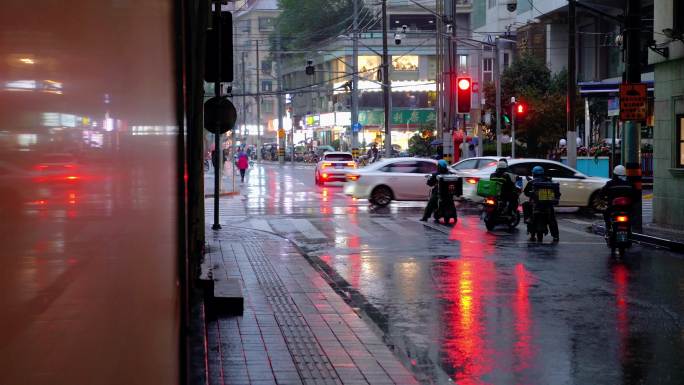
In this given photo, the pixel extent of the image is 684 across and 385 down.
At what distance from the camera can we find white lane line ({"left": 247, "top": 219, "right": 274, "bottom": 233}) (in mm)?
21691

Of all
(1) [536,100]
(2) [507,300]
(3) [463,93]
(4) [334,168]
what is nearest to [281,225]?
(2) [507,300]

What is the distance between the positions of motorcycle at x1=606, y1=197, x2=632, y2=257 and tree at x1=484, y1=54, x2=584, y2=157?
80.7 ft

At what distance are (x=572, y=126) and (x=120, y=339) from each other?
31.4m

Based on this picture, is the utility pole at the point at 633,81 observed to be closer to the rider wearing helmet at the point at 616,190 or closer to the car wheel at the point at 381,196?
the rider wearing helmet at the point at 616,190

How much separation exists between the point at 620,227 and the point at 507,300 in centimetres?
590

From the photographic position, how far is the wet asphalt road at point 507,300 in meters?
8.19

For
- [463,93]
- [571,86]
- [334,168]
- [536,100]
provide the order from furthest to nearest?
[536,100] → [334,168] → [463,93] → [571,86]

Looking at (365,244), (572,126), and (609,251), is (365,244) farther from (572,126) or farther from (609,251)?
(572,126)

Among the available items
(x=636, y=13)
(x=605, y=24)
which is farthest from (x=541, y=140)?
(x=636, y=13)

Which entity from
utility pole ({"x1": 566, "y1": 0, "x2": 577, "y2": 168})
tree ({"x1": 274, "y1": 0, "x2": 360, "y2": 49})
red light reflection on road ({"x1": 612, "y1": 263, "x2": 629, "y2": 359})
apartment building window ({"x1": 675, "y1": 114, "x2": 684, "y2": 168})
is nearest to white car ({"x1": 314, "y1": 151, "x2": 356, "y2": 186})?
utility pole ({"x1": 566, "y1": 0, "x2": 577, "y2": 168})

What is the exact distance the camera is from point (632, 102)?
63.4 feet

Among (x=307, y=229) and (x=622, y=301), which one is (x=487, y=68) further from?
(x=622, y=301)

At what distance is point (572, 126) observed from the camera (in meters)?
32.0

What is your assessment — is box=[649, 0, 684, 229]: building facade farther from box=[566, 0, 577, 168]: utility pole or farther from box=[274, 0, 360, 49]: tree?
box=[274, 0, 360, 49]: tree
